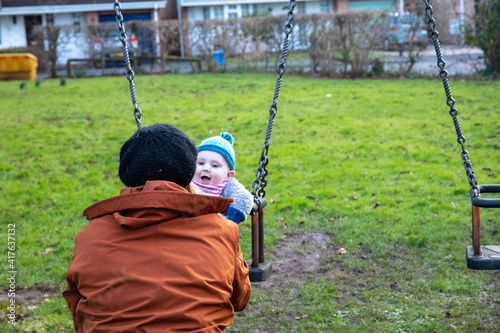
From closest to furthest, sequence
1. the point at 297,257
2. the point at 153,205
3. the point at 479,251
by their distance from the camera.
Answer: the point at 153,205 < the point at 479,251 < the point at 297,257

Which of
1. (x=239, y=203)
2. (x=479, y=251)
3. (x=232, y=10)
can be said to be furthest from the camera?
(x=232, y=10)

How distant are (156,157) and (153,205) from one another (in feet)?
0.67

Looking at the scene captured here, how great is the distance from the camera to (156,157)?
6.85ft

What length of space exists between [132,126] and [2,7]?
22.7m

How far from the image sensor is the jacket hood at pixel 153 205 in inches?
77.6

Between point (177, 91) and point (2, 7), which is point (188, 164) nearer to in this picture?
point (177, 91)

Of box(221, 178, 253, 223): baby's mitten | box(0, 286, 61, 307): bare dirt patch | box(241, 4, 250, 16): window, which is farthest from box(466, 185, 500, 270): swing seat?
box(241, 4, 250, 16): window

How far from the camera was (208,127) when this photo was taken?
9.50 meters

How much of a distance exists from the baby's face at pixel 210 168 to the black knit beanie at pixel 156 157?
1408 millimetres

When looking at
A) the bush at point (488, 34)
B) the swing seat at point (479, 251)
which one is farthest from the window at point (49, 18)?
the swing seat at point (479, 251)

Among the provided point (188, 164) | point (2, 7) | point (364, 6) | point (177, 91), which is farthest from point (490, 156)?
point (2, 7)

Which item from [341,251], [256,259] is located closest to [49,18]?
[341,251]

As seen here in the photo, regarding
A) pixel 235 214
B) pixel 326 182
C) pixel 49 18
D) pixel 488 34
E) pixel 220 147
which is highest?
pixel 49 18

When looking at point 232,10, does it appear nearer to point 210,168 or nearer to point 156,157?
point 210,168
